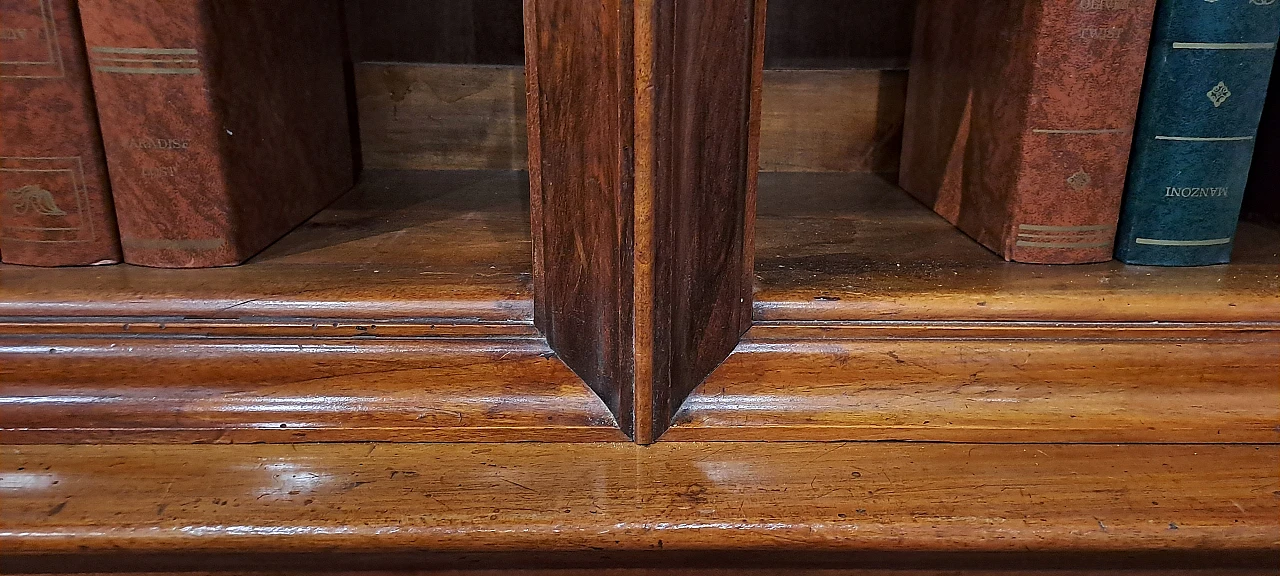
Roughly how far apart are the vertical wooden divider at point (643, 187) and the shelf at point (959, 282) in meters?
0.07

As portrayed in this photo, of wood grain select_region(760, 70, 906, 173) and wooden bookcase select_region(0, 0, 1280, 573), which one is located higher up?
wood grain select_region(760, 70, 906, 173)

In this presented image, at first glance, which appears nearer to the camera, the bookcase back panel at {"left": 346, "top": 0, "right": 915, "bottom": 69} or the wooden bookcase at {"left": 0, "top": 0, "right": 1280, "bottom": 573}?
the wooden bookcase at {"left": 0, "top": 0, "right": 1280, "bottom": 573}

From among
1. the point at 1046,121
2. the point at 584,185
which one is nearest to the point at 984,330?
the point at 1046,121

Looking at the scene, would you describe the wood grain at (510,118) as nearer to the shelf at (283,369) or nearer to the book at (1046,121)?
the book at (1046,121)

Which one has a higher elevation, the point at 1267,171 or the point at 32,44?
the point at 32,44

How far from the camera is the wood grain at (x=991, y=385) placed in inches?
22.5

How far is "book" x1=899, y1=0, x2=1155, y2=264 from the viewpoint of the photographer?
626 mm

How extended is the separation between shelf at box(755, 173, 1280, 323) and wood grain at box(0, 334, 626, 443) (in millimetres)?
159

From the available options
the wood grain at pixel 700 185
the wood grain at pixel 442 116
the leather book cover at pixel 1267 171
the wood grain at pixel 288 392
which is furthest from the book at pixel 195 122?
the leather book cover at pixel 1267 171

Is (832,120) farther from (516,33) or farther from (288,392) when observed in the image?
(288,392)

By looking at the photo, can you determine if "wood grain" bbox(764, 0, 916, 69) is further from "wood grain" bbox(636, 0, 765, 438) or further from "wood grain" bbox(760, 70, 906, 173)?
"wood grain" bbox(636, 0, 765, 438)

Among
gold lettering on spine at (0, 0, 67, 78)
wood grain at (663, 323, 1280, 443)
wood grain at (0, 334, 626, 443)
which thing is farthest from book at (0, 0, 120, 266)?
wood grain at (663, 323, 1280, 443)

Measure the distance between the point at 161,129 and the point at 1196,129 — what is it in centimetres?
73

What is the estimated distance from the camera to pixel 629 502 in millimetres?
511
